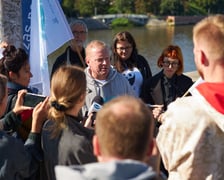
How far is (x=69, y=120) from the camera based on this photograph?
2.58 metres

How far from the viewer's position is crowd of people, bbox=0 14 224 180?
1.68 m

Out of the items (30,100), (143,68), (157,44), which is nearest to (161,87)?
(143,68)

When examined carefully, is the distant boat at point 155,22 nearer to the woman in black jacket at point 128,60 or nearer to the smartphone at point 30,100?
the woman in black jacket at point 128,60

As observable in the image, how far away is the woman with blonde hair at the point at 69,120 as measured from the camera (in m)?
2.54

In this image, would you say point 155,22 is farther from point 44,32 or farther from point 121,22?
point 44,32

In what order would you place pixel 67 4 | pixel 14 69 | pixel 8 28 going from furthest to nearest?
pixel 67 4, pixel 8 28, pixel 14 69

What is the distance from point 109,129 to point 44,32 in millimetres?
2905

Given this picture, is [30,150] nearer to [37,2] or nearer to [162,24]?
[37,2]

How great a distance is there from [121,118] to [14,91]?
1.70 meters

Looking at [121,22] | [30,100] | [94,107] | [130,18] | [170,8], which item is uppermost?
[30,100]

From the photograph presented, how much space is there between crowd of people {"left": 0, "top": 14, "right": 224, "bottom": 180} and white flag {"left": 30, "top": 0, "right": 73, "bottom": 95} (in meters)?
0.68

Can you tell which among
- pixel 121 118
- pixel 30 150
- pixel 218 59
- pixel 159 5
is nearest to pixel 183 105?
pixel 218 59

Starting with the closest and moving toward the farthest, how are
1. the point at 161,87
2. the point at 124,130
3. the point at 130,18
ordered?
the point at 124,130
the point at 161,87
the point at 130,18

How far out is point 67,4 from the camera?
64938 millimetres
